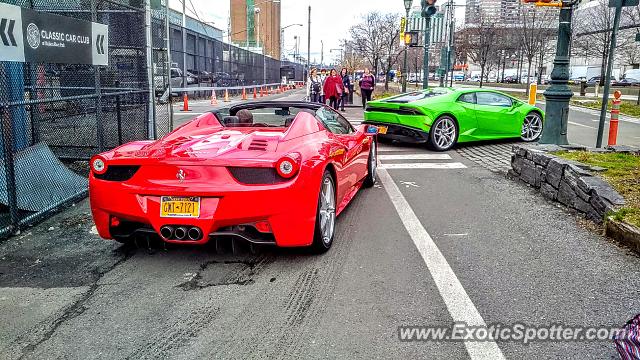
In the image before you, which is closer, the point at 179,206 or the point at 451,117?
the point at 179,206

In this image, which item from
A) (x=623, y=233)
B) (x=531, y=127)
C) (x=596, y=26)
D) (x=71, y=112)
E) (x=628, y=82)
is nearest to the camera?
(x=623, y=233)

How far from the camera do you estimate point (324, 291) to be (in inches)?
152

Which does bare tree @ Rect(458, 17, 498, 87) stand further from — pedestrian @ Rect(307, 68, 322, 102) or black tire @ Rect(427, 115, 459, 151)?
black tire @ Rect(427, 115, 459, 151)

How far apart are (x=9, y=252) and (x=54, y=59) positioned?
8.07ft

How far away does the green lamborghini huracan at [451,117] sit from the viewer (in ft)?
36.0

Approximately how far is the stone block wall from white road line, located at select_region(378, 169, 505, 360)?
184cm

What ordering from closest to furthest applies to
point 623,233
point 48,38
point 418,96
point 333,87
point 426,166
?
point 623,233
point 48,38
point 426,166
point 418,96
point 333,87

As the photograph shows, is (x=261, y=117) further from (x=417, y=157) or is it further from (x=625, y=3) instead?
(x=625, y=3)

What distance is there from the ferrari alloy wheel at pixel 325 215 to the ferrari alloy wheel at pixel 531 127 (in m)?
8.90

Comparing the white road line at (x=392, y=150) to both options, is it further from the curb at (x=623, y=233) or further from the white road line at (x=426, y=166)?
the curb at (x=623, y=233)

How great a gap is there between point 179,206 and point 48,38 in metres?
3.21

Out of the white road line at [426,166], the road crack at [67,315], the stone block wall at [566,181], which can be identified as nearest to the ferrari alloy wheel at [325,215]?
the road crack at [67,315]

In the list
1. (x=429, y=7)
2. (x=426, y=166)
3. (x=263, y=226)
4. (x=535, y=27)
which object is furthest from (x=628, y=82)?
(x=263, y=226)

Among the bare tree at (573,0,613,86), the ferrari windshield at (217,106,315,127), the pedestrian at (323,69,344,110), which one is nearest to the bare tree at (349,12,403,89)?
the bare tree at (573,0,613,86)
